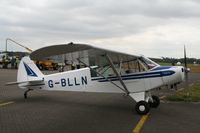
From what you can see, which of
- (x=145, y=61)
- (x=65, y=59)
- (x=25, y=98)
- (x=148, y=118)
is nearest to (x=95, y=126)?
(x=148, y=118)

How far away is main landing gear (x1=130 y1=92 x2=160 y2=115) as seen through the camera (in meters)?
9.20

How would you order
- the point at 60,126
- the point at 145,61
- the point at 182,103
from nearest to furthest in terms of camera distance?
the point at 60,126 < the point at 145,61 < the point at 182,103

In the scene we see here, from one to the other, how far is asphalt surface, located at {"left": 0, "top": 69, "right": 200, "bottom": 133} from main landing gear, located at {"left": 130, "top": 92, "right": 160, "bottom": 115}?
20cm

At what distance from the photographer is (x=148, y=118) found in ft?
28.3

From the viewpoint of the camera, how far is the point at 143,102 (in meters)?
9.27

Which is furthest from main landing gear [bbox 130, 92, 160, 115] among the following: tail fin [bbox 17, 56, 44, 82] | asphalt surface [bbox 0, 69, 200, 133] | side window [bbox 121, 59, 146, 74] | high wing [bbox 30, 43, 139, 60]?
tail fin [bbox 17, 56, 44, 82]

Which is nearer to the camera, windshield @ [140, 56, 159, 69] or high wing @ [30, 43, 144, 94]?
high wing @ [30, 43, 144, 94]

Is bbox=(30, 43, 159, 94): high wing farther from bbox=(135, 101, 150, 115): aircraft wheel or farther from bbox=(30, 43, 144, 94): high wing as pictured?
bbox=(135, 101, 150, 115): aircraft wheel

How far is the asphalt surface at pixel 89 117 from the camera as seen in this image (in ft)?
23.6

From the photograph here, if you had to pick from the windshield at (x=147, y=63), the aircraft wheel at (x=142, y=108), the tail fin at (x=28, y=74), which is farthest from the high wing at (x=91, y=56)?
the tail fin at (x=28, y=74)

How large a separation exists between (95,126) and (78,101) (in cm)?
459

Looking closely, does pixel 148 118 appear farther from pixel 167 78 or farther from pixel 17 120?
pixel 17 120

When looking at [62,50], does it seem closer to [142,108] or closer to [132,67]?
[142,108]

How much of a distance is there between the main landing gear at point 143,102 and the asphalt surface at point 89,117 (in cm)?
20
